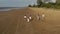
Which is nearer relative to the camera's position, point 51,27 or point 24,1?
point 51,27

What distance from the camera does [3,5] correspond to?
187 centimetres

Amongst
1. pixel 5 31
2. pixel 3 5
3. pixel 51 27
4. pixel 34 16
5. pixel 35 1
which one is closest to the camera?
pixel 5 31

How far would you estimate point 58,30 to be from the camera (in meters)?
0.95

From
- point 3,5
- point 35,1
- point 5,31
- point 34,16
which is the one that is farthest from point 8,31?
point 35,1

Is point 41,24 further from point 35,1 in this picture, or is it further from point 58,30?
point 35,1

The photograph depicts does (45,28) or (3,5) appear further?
(3,5)

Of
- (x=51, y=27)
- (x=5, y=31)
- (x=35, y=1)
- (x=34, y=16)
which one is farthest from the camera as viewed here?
(x=35, y=1)

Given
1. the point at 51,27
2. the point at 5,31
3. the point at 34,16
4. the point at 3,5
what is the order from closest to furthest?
the point at 5,31 < the point at 51,27 < the point at 34,16 < the point at 3,5

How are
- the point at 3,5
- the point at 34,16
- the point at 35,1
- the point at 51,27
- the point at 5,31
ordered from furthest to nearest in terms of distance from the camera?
the point at 35,1 → the point at 3,5 → the point at 34,16 → the point at 51,27 → the point at 5,31

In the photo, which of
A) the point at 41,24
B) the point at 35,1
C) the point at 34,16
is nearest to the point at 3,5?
the point at 35,1

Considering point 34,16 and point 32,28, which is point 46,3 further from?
point 32,28

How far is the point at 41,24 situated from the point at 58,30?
0.56ft

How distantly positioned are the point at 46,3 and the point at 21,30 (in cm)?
112

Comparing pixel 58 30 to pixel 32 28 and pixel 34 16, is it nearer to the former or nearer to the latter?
pixel 32 28
